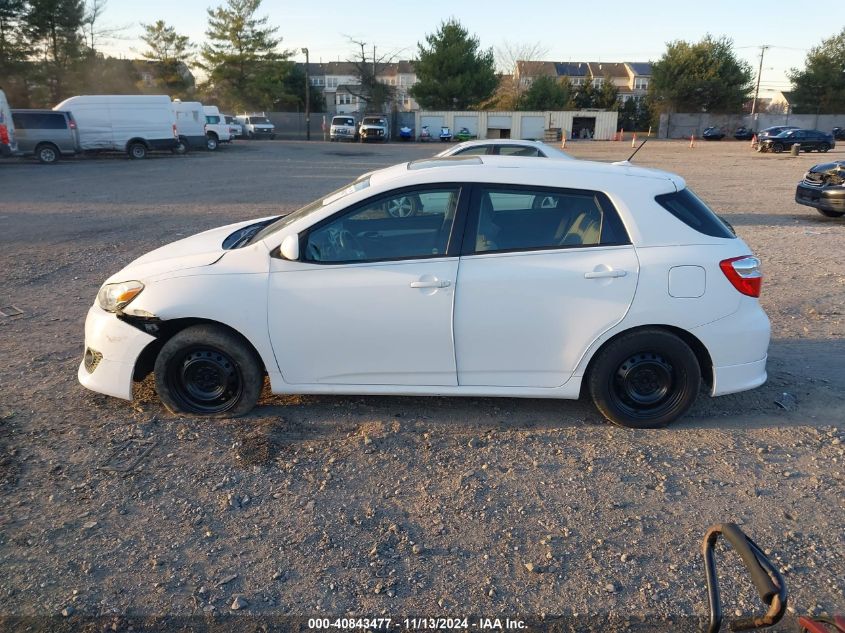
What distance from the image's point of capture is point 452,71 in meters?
62.0

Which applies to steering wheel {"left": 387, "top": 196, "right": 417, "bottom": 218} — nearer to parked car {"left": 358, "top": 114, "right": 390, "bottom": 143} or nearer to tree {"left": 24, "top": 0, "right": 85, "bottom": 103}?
parked car {"left": 358, "top": 114, "right": 390, "bottom": 143}

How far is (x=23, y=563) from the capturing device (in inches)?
118

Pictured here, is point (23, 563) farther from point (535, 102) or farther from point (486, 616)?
point (535, 102)

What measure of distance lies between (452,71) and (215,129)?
30094 millimetres

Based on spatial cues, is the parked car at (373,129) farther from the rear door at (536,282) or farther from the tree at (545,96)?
the rear door at (536,282)

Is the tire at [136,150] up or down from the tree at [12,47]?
down

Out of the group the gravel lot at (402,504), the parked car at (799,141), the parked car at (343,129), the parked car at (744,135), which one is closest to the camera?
the gravel lot at (402,504)

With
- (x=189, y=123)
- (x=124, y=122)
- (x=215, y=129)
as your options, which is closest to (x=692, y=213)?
(x=124, y=122)

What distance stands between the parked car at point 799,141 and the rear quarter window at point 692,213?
4154 cm

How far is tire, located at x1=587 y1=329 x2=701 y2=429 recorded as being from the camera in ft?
13.5

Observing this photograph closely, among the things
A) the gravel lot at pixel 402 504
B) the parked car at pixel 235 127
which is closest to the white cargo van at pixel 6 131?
the parked car at pixel 235 127

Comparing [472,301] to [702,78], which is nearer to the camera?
[472,301]

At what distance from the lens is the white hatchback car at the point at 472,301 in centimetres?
402

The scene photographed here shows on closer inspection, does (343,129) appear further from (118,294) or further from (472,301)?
(472,301)
